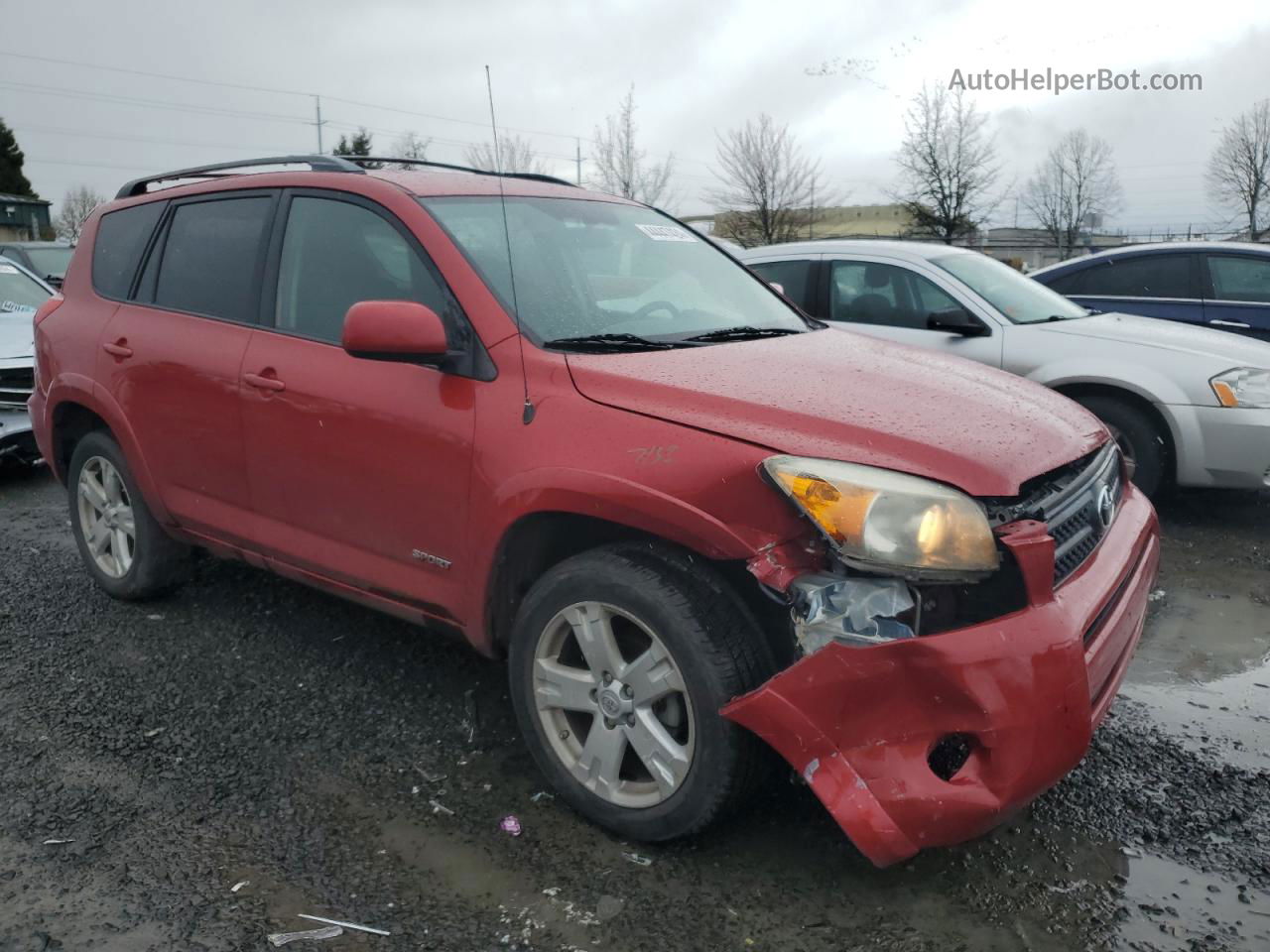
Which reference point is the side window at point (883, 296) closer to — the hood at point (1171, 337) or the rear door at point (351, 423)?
the hood at point (1171, 337)


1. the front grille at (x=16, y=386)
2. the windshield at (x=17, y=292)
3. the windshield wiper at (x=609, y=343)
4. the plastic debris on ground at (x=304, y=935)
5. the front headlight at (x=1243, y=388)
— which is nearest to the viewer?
the plastic debris on ground at (x=304, y=935)

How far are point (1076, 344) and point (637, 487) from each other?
4409 mm

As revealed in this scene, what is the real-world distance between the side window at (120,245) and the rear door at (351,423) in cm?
101

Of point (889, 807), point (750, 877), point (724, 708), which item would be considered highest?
point (724, 708)

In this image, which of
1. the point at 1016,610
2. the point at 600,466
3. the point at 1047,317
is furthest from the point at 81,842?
the point at 1047,317

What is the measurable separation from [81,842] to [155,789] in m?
0.30

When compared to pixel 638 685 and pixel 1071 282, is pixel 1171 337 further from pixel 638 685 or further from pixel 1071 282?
pixel 638 685

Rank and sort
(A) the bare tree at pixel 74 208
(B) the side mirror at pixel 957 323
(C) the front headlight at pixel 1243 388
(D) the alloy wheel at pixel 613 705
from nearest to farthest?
(D) the alloy wheel at pixel 613 705
(C) the front headlight at pixel 1243 388
(B) the side mirror at pixel 957 323
(A) the bare tree at pixel 74 208

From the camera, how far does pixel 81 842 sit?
285 centimetres

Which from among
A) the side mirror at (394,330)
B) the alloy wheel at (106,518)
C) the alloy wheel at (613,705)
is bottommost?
the alloy wheel at (613,705)

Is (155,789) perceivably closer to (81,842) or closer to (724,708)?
(81,842)

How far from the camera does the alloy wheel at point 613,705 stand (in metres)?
2.66

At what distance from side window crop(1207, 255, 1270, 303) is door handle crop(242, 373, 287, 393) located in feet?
23.4

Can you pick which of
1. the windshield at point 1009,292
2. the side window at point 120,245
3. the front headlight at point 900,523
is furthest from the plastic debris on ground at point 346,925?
the windshield at point 1009,292
